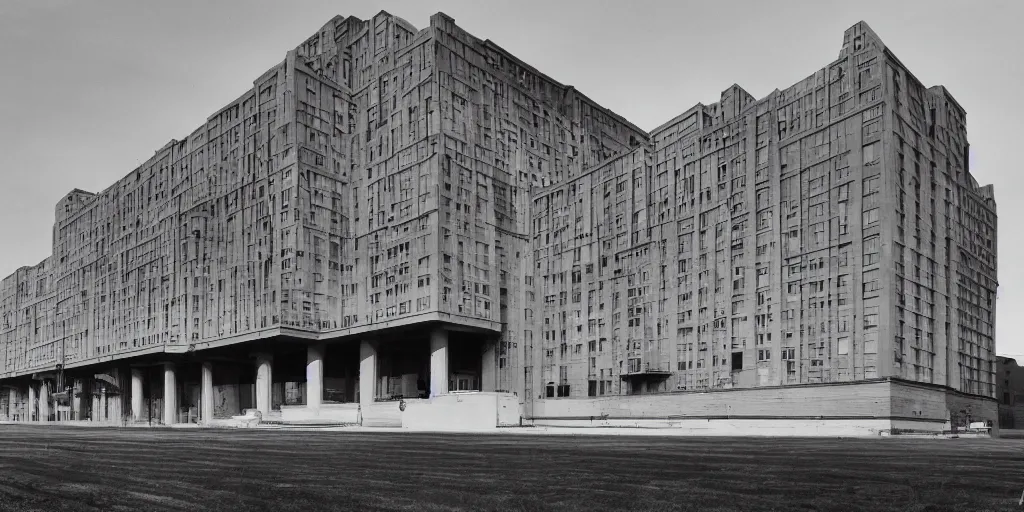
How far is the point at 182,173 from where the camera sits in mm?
127312

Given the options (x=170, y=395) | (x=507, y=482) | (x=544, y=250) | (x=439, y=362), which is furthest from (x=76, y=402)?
(x=507, y=482)

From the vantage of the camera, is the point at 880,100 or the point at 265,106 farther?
the point at 265,106

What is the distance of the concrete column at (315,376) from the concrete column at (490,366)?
2052 centimetres

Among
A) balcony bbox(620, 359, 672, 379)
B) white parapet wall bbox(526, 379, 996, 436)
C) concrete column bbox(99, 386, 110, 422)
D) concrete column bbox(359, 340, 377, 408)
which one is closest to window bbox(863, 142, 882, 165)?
white parapet wall bbox(526, 379, 996, 436)

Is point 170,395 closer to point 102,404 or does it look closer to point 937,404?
point 102,404

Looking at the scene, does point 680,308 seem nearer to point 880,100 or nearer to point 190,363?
point 880,100

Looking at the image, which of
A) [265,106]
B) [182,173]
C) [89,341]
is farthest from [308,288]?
[89,341]

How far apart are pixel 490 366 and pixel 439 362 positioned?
10.1 m

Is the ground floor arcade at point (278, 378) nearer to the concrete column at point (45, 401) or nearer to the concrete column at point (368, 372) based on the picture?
the concrete column at point (368, 372)

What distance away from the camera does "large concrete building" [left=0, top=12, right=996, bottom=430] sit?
8081 cm

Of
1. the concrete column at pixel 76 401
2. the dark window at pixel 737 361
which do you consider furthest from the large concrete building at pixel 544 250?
the concrete column at pixel 76 401

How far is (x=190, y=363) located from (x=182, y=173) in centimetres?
3089

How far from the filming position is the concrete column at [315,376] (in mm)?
104688

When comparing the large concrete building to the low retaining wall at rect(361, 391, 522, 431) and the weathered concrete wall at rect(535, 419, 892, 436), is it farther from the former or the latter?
the weathered concrete wall at rect(535, 419, 892, 436)
